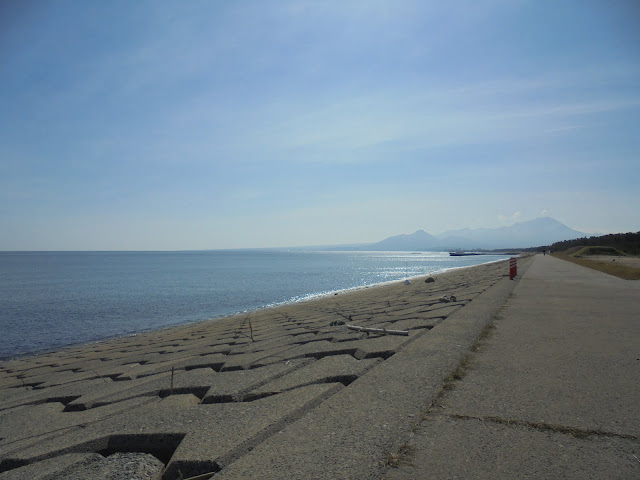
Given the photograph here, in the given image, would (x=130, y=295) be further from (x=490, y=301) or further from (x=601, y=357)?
(x=601, y=357)

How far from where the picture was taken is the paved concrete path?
5.52 feet

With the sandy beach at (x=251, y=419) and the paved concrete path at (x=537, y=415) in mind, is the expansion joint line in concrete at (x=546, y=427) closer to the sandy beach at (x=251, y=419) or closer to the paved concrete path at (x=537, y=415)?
the paved concrete path at (x=537, y=415)

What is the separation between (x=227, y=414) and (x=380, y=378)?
1.10 meters

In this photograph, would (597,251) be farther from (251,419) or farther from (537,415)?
(251,419)

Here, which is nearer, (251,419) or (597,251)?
(251,419)

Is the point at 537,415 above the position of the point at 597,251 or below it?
above

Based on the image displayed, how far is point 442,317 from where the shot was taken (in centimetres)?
615

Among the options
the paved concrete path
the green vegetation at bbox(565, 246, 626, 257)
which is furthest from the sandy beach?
the green vegetation at bbox(565, 246, 626, 257)

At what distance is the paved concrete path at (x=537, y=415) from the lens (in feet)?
5.52

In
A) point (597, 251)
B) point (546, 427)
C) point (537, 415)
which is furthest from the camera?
point (597, 251)

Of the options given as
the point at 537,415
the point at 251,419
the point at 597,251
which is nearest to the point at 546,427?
the point at 537,415

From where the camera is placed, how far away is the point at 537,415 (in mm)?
2221

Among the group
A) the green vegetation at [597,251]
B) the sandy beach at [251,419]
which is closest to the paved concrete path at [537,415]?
the sandy beach at [251,419]

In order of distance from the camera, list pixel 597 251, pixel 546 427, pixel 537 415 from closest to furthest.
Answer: pixel 546 427 → pixel 537 415 → pixel 597 251
